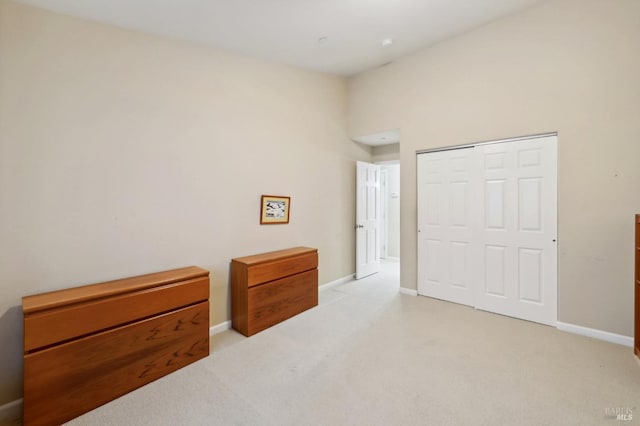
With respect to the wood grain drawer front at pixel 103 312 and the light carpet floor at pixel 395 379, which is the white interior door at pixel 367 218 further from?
the wood grain drawer front at pixel 103 312

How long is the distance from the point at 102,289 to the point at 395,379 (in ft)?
7.56

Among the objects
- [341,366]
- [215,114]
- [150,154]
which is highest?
[215,114]

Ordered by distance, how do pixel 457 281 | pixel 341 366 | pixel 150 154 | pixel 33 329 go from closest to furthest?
1. pixel 33 329
2. pixel 341 366
3. pixel 150 154
4. pixel 457 281

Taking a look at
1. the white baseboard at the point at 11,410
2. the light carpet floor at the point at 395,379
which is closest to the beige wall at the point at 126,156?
the white baseboard at the point at 11,410

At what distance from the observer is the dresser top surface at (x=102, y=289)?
1736 mm

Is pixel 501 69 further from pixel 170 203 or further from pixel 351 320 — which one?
pixel 170 203

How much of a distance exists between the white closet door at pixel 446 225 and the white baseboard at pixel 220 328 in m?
2.63

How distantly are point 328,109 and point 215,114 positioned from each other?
1.92 meters

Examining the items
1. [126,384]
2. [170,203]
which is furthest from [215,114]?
[126,384]

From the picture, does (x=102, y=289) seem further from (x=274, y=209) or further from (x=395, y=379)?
(x=395, y=379)

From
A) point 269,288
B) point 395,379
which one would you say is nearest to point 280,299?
point 269,288

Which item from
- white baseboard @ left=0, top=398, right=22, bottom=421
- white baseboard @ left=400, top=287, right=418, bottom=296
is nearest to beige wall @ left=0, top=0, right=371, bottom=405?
white baseboard @ left=0, top=398, right=22, bottom=421

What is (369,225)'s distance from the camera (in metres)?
4.95

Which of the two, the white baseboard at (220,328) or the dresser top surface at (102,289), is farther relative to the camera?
the white baseboard at (220,328)
